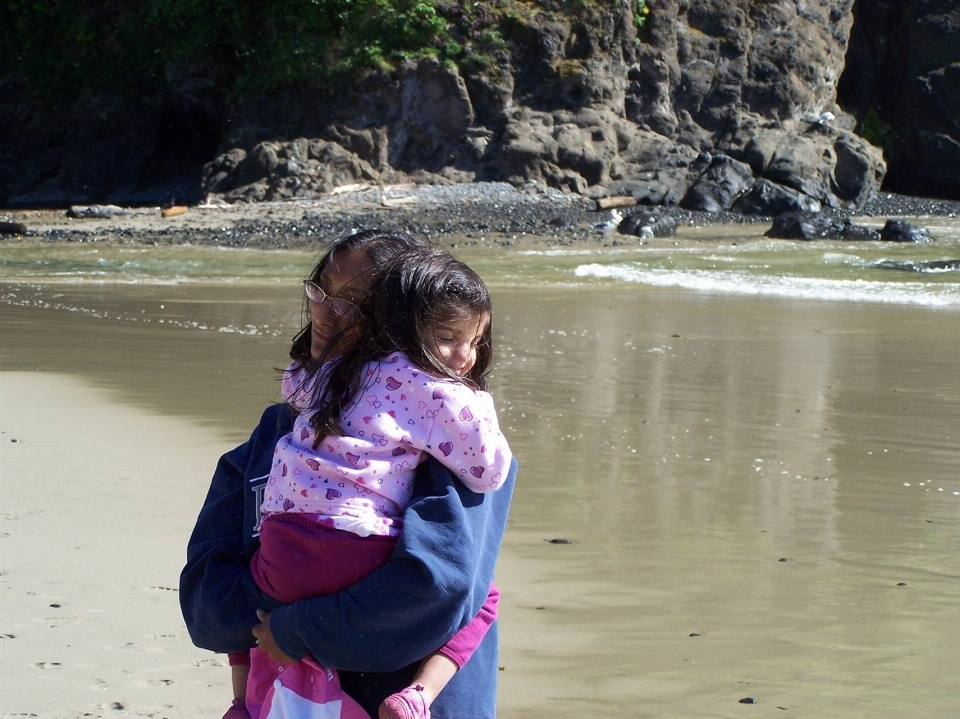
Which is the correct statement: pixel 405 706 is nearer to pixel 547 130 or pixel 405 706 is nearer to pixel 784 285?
pixel 784 285

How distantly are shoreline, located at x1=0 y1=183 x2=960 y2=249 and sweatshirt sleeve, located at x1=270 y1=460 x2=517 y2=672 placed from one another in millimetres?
17036

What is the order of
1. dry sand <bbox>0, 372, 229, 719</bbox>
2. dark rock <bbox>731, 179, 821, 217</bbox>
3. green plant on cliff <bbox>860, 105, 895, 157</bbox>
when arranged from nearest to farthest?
1. dry sand <bbox>0, 372, 229, 719</bbox>
2. dark rock <bbox>731, 179, 821, 217</bbox>
3. green plant on cliff <bbox>860, 105, 895, 157</bbox>

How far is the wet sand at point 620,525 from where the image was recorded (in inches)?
114

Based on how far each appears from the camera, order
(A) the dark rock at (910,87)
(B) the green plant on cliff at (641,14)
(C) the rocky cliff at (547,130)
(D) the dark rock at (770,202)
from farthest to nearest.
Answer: (A) the dark rock at (910,87)
(B) the green plant on cliff at (641,14)
(D) the dark rock at (770,202)
(C) the rocky cliff at (547,130)

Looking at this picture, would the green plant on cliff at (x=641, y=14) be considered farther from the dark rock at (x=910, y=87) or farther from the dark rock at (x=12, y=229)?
the dark rock at (x=12, y=229)

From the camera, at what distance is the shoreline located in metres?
19.3

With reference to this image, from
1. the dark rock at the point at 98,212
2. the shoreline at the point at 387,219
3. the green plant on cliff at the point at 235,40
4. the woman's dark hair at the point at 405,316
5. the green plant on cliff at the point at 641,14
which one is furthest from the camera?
the green plant on cliff at the point at 641,14

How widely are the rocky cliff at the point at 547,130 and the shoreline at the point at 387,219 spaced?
3.08 ft

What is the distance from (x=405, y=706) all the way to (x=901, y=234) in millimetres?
21673

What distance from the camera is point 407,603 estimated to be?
1.50 m

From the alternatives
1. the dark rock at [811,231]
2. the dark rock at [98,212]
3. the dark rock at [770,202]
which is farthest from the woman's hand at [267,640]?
the dark rock at [770,202]

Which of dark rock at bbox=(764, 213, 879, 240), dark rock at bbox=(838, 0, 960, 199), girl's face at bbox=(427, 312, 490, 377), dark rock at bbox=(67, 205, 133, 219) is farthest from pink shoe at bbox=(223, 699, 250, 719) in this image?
dark rock at bbox=(838, 0, 960, 199)

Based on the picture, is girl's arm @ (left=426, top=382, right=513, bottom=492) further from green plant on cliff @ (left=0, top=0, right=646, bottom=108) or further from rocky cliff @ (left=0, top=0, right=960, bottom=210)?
green plant on cliff @ (left=0, top=0, right=646, bottom=108)

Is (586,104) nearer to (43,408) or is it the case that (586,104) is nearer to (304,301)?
(43,408)
